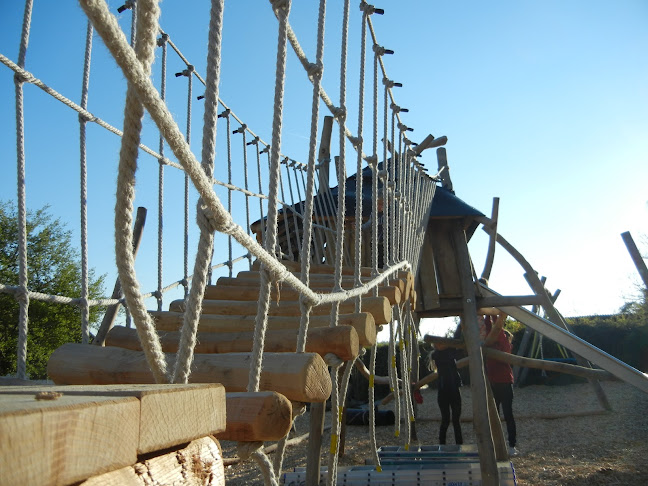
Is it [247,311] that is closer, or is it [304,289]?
[304,289]

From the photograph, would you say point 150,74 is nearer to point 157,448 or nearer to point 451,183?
point 157,448

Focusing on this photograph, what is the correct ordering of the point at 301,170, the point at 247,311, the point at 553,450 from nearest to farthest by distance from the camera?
the point at 247,311 → the point at 301,170 → the point at 553,450

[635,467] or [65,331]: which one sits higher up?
[65,331]

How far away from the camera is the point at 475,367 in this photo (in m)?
4.65

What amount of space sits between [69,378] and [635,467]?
5010 mm

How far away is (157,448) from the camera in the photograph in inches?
23.0

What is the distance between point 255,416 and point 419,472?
3.25 meters

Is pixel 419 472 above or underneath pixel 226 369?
underneath

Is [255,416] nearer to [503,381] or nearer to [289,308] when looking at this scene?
[289,308]

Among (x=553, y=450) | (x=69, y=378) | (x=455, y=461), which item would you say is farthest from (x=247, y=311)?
(x=553, y=450)

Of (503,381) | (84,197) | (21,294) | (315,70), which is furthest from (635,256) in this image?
(21,294)

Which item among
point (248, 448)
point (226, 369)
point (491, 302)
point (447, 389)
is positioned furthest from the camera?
point (447, 389)

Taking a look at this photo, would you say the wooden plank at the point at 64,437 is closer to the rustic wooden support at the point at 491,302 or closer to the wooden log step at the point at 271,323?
the wooden log step at the point at 271,323

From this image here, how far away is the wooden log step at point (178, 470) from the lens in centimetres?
54
